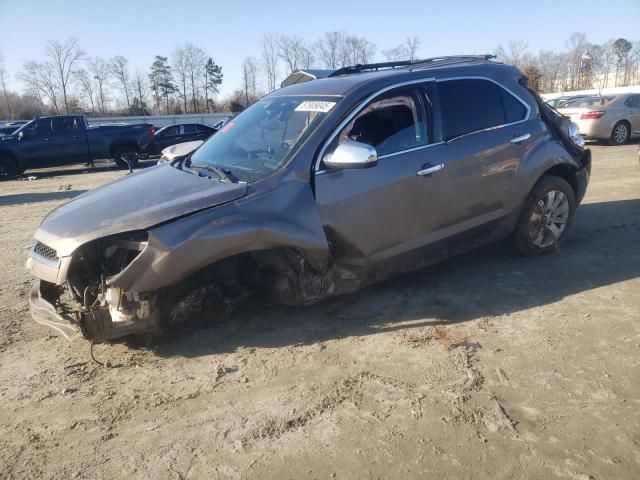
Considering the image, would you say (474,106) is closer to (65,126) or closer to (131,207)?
(131,207)

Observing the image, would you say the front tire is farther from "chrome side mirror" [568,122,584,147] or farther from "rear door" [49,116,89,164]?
"rear door" [49,116,89,164]

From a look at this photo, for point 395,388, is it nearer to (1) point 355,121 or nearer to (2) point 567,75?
(1) point 355,121

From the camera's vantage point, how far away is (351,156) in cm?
342

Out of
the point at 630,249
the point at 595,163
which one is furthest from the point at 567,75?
the point at 630,249

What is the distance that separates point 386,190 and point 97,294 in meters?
2.10

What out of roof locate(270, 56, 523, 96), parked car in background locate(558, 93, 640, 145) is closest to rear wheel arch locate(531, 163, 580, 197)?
roof locate(270, 56, 523, 96)

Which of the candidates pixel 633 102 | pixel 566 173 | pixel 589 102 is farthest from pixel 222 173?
pixel 633 102

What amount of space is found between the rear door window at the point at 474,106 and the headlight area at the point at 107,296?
2.59 meters

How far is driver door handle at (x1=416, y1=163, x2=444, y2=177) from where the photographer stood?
3.89 meters

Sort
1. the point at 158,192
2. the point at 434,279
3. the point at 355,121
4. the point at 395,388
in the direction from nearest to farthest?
the point at 395,388
the point at 158,192
the point at 355,121
the point at 434,279

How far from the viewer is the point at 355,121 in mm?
3768

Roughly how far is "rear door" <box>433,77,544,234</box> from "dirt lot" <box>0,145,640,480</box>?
2.24 ft

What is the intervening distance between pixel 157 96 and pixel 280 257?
7302 cm

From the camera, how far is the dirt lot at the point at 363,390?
2396 mm
